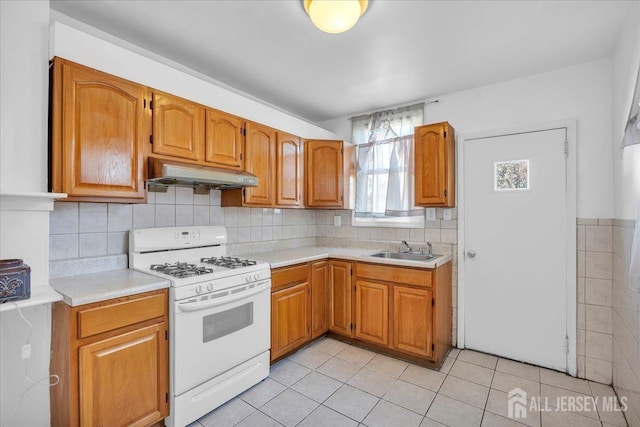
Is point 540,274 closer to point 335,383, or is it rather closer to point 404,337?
point 404,337

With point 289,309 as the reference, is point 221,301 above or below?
above

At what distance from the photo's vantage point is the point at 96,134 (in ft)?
5.50

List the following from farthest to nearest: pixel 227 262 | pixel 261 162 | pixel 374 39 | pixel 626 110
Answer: pixel 261 162 < pixel 227 262 < pixel 374 39 < pixel 626 110

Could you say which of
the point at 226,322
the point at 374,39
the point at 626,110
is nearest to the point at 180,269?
the point at 226,322

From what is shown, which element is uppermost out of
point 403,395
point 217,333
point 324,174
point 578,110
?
point 578,110

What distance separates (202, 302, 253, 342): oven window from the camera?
74.4 inches

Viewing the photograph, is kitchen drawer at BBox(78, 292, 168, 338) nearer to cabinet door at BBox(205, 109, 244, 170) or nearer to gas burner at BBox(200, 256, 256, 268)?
gas burner at BBox(200, 256, 256, 268)

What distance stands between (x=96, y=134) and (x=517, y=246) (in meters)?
3.21

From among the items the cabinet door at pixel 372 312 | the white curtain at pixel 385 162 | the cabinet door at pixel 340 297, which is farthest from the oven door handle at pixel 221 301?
the white curtain at pixel 385 162

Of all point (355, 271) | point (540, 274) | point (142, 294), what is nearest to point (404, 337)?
point (355, 271)

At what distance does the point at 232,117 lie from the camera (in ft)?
7.93

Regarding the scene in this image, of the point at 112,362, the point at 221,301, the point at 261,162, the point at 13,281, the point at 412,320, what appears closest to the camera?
the point at 13,281

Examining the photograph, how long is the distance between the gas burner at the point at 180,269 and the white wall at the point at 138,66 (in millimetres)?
1224

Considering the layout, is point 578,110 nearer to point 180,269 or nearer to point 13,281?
point 180,269
